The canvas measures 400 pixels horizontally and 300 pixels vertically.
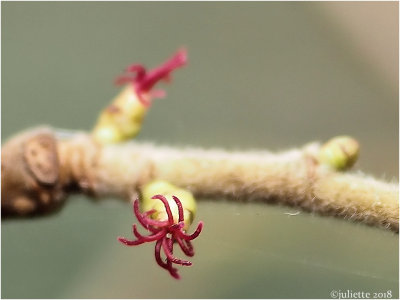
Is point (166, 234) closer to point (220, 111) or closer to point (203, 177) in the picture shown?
point (203, 177)

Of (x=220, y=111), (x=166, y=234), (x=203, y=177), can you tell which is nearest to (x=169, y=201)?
(x=166, y=234)

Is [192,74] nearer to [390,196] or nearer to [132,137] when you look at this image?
[132,137]

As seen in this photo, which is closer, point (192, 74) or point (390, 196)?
point (390, 196)

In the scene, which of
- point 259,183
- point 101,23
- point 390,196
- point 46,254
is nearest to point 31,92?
point 101,23

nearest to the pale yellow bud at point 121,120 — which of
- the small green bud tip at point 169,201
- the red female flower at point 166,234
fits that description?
the small green bud tip at point 169,201

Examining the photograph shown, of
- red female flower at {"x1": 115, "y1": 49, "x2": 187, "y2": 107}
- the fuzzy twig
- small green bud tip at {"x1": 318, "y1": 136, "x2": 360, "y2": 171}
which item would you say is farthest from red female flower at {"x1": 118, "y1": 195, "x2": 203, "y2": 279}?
red female flower at {"x1": 115, "y1": 49, "x2": 187, "y2": 107}

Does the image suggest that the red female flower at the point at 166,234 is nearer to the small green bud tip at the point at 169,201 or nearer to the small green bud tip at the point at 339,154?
the small green bud tip at the point at 169,201
